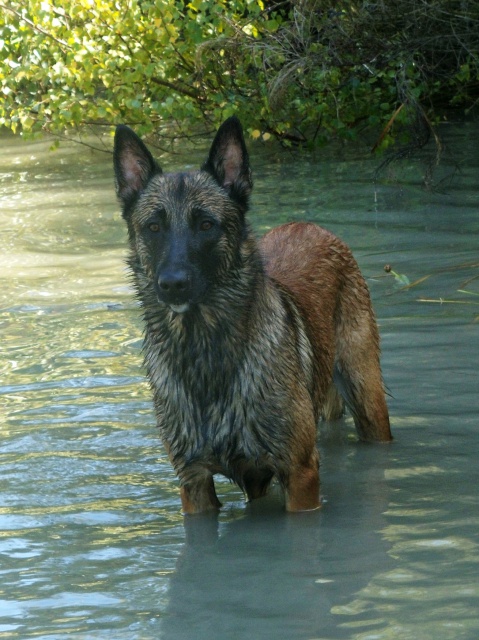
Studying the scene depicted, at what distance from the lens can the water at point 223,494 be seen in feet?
13.7

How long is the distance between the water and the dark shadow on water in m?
0.01

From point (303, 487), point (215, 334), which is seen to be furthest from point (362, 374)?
point (215, 334)

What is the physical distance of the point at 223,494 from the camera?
570cm

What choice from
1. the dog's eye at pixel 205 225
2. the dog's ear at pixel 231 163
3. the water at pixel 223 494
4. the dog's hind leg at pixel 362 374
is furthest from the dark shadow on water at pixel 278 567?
the dog's ear at pixel 231 163

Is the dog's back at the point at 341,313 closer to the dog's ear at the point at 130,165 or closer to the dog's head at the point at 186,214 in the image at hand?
the dog's head at the point at 186,214

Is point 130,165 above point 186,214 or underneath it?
above

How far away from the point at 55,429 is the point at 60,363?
1217 mm

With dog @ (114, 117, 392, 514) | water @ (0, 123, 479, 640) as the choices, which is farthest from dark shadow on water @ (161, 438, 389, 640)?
dog @ (114, 117, 392, 514)

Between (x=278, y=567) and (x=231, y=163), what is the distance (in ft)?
6.08

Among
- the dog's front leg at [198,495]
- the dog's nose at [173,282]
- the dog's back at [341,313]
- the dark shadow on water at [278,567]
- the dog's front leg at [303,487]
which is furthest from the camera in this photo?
the dog's back at [341,313]

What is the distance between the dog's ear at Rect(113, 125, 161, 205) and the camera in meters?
5.21

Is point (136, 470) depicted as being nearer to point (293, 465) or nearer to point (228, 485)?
point (228, 485)

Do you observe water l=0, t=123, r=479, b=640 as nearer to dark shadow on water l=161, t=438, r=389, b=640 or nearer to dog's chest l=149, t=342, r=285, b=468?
dark shadow on water l=161, t=438, r=389, b=640

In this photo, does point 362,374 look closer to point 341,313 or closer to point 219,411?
point 341,313
